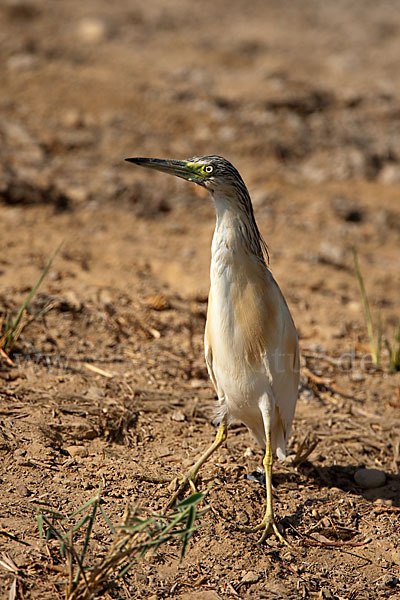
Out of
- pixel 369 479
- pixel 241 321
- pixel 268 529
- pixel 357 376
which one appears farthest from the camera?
pixel 357 376

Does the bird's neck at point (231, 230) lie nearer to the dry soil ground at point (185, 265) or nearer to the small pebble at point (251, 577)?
the dry soil ground at point (185, 265)

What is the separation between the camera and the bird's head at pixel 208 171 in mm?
3674

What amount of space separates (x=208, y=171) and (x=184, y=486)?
1636 mm

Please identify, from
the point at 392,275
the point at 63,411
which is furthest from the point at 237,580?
the point at 392,275

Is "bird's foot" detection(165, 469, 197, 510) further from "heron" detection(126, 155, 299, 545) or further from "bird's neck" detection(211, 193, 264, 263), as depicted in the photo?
"bird's neck" detection(211, 193, 264, 263)

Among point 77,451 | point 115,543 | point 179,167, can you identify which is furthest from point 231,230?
point 115,543

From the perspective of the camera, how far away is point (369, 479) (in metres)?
4.36

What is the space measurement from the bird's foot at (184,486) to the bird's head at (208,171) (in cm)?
149

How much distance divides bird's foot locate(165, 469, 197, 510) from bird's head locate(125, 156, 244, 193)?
149 centimetres

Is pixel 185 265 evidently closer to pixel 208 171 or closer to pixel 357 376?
pixel 357 376

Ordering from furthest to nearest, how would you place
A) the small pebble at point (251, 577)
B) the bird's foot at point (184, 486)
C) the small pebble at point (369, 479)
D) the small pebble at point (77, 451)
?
the small pebble at point (369, 479) → the small pebble at point (77, 451) → the bird's foot at point (184, 486) → the small pebble at point (251, 577)

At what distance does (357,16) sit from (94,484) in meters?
12.8

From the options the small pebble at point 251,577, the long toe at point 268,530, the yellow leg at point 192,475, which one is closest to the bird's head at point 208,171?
the yellow leg at point 192,475

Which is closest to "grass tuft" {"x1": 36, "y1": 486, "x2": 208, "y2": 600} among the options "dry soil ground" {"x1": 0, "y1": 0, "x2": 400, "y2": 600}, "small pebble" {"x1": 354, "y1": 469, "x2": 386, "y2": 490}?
"dry soil ground" {"x1": 0, "y1": 0, "x2": 400, "y2": 600}
